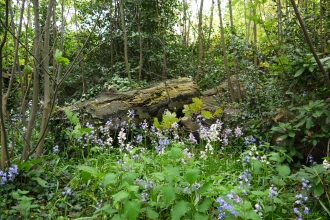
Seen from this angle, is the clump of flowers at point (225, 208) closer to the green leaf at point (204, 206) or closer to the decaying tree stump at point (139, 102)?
the green leaf at point (204, 206)

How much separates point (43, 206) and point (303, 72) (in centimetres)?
309

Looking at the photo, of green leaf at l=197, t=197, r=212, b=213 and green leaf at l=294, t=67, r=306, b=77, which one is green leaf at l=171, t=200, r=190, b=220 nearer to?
green leaf at l=197, t=197, r=212, b=213

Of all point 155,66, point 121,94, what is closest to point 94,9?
point 155,66

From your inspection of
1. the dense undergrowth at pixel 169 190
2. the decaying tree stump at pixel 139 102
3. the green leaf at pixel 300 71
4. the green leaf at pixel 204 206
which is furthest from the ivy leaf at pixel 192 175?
the decaying tree stump at pixel 139 102

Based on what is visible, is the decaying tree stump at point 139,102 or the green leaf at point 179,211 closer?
the green leaf at point 179,211

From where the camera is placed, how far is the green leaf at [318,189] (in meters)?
2.28

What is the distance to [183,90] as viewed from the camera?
5.96m

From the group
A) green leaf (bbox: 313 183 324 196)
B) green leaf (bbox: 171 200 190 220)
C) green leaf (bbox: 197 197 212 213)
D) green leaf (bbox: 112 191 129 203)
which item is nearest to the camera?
green leaf (bbox: 112 191 129 203)

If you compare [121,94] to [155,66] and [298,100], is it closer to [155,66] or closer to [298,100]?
[298,100]

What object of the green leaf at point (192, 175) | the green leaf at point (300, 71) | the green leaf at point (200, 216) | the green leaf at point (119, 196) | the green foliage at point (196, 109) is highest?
the green leaf at point (300, 71)

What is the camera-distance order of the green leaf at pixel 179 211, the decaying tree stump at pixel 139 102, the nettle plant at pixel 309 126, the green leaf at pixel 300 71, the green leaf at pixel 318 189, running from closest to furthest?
the green leaf at pixel 179 211
the green leaf at pixel 318 189
the nettle plant at pixel 309 126
the green leaf at pixel 300 71
the decaying tree stump at pixel 139 102

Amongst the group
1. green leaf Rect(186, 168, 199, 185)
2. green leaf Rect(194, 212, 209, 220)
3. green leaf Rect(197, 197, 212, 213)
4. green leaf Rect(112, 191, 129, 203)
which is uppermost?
green leaf Rect(186, 168, 199, 185)

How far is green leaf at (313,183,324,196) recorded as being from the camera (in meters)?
2.28

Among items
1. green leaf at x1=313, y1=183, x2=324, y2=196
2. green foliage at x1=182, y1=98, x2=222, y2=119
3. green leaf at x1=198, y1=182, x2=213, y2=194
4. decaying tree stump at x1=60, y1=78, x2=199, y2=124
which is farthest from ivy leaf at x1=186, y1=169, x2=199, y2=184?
decaying tree stump at x1=60, y1=78, x2=199, y2=124
